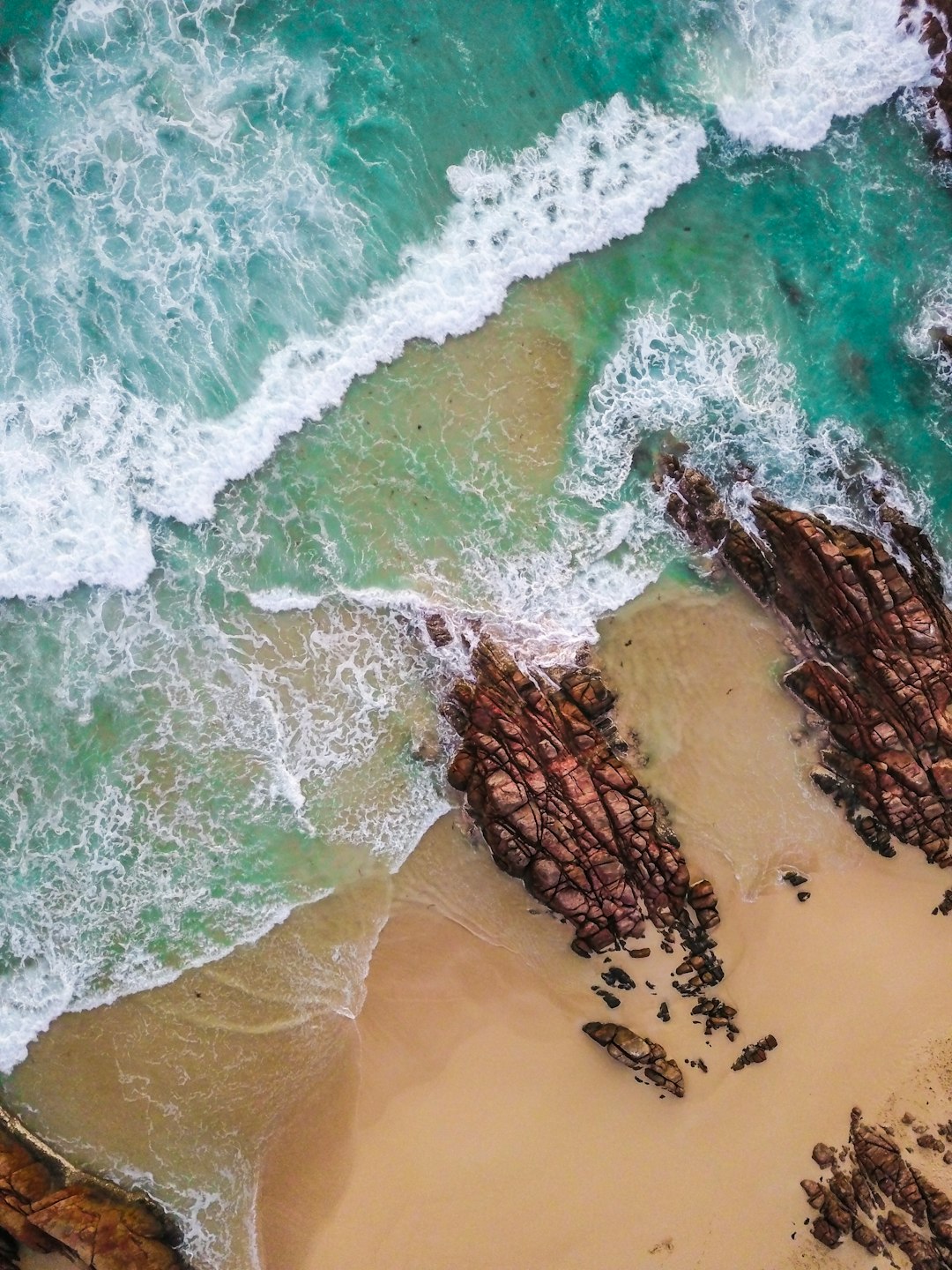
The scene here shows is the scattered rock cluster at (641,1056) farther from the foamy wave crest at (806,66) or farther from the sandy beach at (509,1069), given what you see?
the foamy wave crest at (806,66)

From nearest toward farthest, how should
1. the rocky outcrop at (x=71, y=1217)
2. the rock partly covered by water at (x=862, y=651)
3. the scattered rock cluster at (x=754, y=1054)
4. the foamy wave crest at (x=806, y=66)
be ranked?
the rocky outcrop at (x=71, y=1217), the scattered rock cluster at (x=754, y=1054), the rock partly covered by water at (x=862, y=651), the foamy wave crest at (x=806, y=66)

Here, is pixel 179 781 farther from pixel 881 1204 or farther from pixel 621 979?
pixel 881 1204

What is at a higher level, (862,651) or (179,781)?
(862,651)

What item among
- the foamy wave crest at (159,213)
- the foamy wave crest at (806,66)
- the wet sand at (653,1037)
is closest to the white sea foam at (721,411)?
the foamy wave crest at (806,66)

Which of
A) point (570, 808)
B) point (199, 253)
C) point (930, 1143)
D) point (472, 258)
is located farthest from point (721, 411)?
point (930, 1143)

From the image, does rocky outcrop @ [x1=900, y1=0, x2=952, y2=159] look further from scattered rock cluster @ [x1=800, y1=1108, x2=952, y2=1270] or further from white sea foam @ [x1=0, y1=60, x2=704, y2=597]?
scattered rock cluster @ [x1=800, y1=1108, x2=952, y2=1270]

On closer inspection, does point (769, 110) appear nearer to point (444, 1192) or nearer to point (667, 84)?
point (667, 84)
